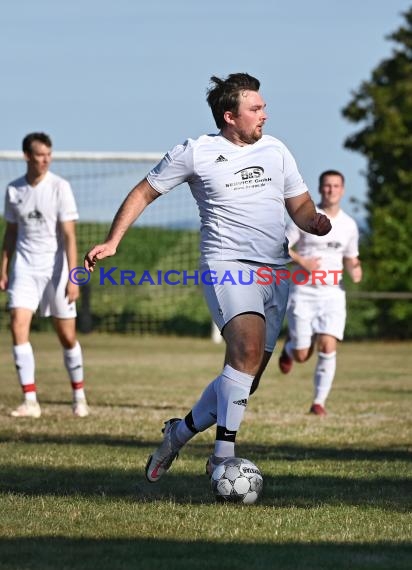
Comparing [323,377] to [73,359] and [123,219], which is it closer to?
[73,359]

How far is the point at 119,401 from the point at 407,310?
1524 cm

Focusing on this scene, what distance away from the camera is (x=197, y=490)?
7.35 meters

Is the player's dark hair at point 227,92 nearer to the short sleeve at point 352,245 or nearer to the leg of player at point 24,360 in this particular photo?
the leg of player at point 24,360

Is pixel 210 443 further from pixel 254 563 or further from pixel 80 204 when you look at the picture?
pixel 80 204

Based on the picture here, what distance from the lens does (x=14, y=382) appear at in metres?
16.5

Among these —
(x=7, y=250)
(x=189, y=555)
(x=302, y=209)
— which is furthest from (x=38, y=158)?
(x=189, y=555)

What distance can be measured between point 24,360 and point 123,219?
5163 millimetres

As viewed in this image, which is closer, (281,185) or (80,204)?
(281,185)

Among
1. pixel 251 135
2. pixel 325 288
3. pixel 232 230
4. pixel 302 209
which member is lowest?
pixel 325 288

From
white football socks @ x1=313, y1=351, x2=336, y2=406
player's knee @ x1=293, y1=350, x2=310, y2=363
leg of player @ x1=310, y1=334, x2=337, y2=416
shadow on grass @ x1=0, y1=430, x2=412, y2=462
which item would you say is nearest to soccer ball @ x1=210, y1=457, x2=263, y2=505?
shadow on grass @ x1=0, y1=430, x2=412, y2=462

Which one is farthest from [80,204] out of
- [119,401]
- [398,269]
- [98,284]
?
[119,401]

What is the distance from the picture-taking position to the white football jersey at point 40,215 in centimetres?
1174

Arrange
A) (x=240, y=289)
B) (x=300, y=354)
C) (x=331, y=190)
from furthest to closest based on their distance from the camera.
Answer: (x=300, y=354) < (x=331, y=190) < (x=240, y=289)

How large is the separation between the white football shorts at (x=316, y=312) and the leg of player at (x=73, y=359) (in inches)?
85.7
